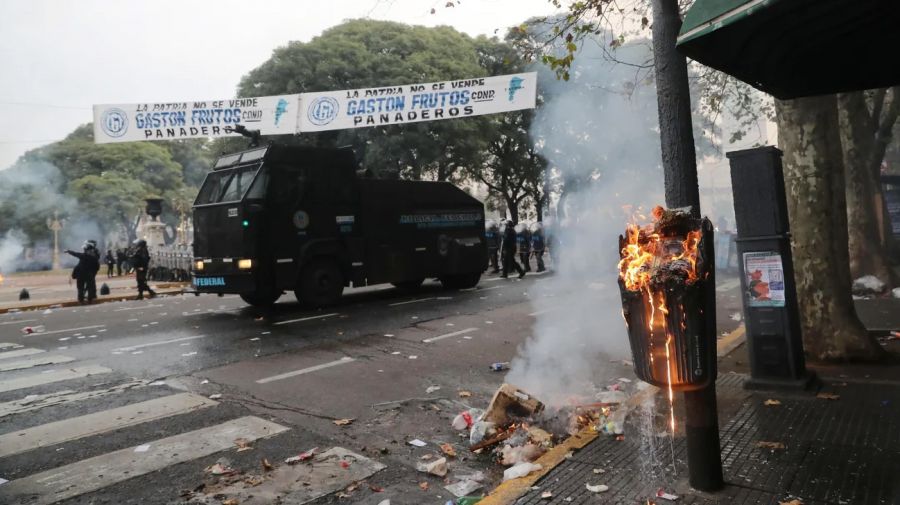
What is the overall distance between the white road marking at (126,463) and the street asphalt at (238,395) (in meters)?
0.01

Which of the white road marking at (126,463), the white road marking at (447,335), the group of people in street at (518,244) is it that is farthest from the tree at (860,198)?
the white road marking at (126,463)

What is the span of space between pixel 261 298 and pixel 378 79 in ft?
49.3

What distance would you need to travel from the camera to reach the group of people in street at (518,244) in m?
17.7

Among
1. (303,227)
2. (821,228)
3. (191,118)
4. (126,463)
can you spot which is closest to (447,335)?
(303,227)

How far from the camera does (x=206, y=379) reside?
6266mm

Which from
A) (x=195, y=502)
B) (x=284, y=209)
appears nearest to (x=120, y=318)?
(x=284, y=209)

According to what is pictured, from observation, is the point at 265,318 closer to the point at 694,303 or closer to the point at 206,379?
the point at 206,379

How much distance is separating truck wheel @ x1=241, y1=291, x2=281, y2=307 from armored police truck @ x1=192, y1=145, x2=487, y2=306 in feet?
0.08

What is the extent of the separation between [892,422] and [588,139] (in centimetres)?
866

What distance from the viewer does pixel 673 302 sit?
2871mm

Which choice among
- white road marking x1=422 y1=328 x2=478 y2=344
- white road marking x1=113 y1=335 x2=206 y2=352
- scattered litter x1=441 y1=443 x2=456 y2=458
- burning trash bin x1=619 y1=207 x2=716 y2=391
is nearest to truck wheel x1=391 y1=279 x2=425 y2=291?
white road marking x1=422 y1=328 x2=478 y2=344

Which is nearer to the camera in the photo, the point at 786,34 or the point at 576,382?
the point at 786,34

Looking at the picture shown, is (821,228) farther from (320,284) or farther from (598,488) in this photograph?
(320,284)

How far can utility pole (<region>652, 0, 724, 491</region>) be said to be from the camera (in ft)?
10.2
